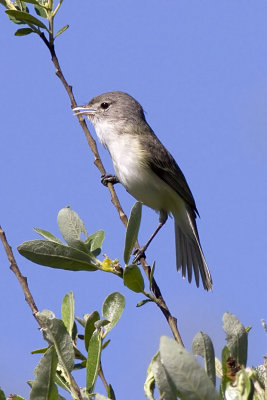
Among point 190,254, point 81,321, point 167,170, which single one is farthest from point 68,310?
point 190,254

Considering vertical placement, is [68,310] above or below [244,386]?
above

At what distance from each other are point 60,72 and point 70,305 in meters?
1.06

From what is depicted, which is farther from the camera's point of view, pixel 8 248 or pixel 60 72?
A: pixel 60 72

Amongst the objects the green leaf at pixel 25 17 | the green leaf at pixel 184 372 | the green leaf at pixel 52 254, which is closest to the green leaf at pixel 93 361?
the green leaf at pixel 52 254

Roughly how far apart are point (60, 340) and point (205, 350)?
0.34 meters

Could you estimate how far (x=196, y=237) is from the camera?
224 inches

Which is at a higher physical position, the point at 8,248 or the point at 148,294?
the point at 8,248

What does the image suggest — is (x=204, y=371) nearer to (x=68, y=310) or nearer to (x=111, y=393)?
(x=111, y=393)

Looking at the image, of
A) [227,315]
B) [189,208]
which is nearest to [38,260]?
[227,315]

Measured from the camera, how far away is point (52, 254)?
5.73ft

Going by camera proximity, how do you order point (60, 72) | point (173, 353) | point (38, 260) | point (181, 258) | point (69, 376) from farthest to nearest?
point (181, 258) → point (60, 72) → point (38, 260) → point (69, 376) → point (173, 353)

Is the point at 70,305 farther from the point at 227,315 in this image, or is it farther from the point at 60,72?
the point at 60,72

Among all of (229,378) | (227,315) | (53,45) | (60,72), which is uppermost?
(53,45)

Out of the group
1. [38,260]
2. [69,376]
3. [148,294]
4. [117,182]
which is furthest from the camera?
[117,182]
